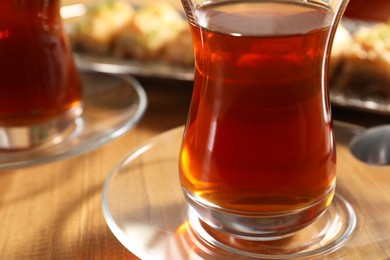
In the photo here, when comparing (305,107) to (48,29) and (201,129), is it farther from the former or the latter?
(48,29)

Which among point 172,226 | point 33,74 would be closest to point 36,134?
point 33,74

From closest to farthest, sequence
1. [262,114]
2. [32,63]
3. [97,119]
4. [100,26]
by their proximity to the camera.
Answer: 1. [262,114]
2. [32,63]
3. [97,119]
4. [100,26]

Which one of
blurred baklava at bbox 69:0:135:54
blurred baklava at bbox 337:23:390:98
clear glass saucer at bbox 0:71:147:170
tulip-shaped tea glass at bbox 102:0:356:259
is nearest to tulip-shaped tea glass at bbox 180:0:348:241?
tulip-shaped tea glass at bbox 102:0:356:259

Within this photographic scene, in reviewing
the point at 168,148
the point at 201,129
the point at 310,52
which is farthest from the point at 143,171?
the point at 310,52

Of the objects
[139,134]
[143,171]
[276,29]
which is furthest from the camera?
[139,134]

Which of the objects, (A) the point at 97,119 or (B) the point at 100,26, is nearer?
(A) the point at 97,119

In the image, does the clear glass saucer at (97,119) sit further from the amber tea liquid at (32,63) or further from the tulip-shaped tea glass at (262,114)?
the tulip-shaped tea glass at (262,114)

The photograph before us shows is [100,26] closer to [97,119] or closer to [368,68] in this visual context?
[97,119]
